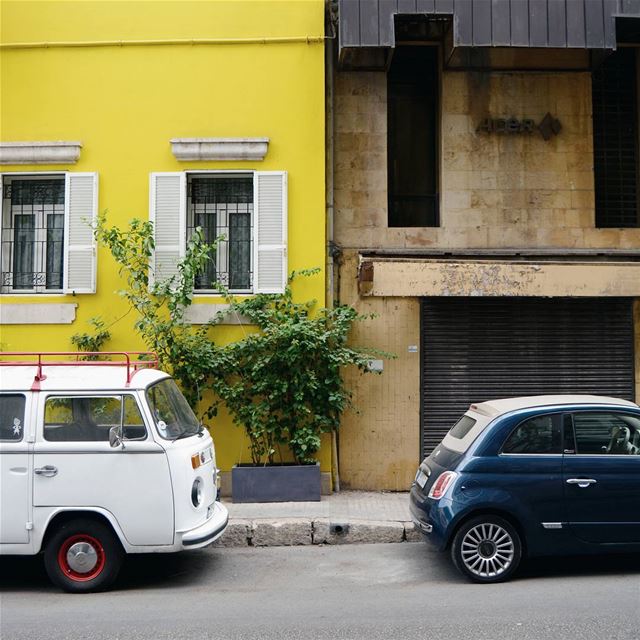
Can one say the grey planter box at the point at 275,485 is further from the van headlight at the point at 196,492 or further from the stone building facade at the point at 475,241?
the van headlight at the point at 196,492

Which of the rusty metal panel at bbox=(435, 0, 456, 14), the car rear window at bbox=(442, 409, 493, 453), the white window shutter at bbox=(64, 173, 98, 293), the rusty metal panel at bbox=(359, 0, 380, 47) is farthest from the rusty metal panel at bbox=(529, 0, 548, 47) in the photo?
the white window shutter at bbox=(64, 173, 98, 293)

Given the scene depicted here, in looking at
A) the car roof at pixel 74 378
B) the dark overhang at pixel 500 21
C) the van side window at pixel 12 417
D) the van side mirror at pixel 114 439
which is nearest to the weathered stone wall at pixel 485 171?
the dark overhang at pixel 500 21

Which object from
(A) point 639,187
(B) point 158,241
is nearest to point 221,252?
(B) point 158,241

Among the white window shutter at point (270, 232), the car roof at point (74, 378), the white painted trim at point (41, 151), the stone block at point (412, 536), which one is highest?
the white painted trim at point (41, 151)

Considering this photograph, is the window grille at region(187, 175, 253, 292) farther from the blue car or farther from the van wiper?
the blue car

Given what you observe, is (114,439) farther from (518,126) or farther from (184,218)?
(518,126)

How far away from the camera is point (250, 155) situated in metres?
10.6

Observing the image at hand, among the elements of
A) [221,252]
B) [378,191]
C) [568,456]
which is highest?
[378,191]

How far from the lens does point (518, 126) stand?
36.9 feet

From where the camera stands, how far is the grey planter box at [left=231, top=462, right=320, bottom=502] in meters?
9.89

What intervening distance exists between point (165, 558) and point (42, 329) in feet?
13.7

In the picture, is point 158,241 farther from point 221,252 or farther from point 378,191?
point 378,191

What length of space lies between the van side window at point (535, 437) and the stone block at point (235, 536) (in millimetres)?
3195

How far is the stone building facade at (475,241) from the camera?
10875mm
